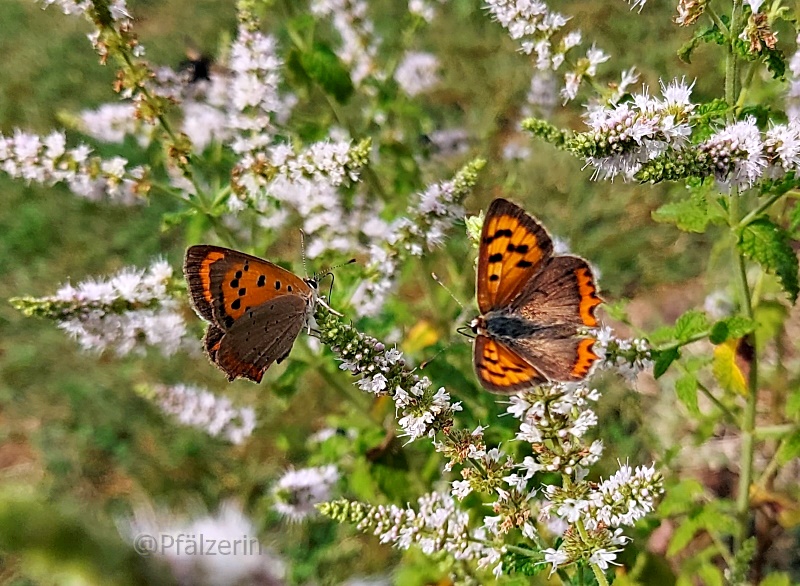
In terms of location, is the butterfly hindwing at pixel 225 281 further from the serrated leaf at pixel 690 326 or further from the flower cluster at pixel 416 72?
the flower cluster at pixel 416 72

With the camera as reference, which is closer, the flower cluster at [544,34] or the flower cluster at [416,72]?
the flower cluster at [544,34]

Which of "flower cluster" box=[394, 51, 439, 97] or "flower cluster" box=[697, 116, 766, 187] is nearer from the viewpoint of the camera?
"flower cluster" box=[697, 116, 766, 187]

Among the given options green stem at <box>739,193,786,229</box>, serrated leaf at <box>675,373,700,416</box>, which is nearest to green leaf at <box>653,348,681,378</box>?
serrated leaf at <box>675,373,700,416</box>

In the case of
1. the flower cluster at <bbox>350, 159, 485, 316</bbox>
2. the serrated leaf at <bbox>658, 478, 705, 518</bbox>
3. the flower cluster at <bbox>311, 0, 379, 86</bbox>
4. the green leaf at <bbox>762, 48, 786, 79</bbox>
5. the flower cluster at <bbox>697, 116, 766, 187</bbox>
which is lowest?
the serrated leaf at <bbox>658, 478, 705, 518</bbox>

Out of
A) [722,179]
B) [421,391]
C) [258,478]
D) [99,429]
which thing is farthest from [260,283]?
[99,429]

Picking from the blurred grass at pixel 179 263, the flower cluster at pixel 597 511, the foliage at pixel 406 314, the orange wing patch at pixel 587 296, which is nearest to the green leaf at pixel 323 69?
the foliage at pixel 406 314

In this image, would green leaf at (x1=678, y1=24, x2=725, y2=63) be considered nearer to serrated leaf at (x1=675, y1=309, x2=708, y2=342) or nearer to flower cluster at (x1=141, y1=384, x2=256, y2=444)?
serrated leaf at (x1=675, y1=309, x2=708, y2=342)
